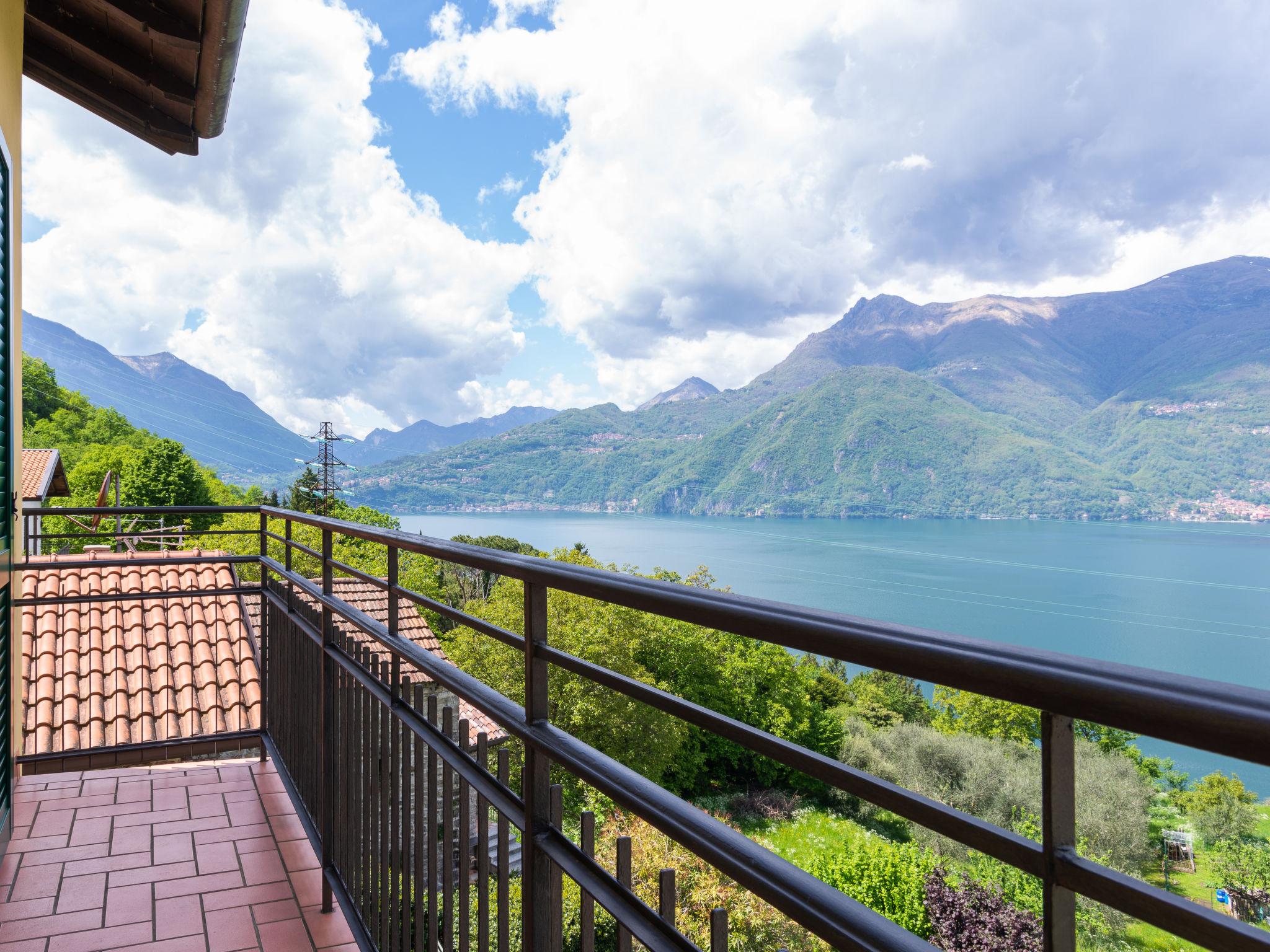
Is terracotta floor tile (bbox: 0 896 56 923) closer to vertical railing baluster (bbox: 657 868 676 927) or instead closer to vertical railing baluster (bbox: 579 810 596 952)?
vertical railing baluster (bbox: 579 810 596 952)

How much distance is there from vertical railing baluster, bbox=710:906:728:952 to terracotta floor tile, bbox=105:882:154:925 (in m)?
2.18

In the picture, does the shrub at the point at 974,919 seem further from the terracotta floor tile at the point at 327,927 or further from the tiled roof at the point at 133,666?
the terracotta floor tile at the point at 327,927

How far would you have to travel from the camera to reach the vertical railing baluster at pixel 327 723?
6.66 feet

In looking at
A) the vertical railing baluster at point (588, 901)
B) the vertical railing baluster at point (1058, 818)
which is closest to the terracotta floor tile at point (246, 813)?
the vertical railing baluster at point (588, 901)

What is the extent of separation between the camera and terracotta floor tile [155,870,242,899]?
7.43ft

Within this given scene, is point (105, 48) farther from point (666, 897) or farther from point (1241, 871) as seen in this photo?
point (1241, 871)

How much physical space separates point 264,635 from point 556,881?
251 cm

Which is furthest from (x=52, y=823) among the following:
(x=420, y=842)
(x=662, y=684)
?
(x=662, y=684)

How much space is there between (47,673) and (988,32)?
106 meters

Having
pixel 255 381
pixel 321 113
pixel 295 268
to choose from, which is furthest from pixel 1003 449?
pixel 255 381

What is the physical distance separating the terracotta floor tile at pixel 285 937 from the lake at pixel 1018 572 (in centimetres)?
3145

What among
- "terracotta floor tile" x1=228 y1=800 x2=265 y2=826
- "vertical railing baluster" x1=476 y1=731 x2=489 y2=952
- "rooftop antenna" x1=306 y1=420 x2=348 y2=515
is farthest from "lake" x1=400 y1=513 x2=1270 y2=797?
"vertical railing baluster" x1=476 y1=731 x2=489 y2=952

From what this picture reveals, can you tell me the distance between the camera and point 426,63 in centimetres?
6456

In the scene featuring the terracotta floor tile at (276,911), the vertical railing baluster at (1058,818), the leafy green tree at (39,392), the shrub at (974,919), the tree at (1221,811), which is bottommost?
the tree at (1221,811)
